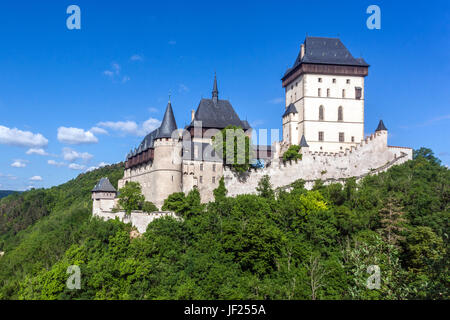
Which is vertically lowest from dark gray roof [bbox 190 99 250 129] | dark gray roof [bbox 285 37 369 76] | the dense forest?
the dense forest

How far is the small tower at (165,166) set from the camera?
35.7 metres

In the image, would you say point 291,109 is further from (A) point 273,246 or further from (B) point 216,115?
(A) point 273,246

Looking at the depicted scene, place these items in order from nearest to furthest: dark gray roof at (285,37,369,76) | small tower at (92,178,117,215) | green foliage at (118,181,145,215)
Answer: green foliage at (118,181,145,215)
small tower at (92,178,117,215)
dark gray roof at (285,37,369,76)

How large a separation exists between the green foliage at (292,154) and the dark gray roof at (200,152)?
21.4 ft

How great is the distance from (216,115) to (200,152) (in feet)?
22.2

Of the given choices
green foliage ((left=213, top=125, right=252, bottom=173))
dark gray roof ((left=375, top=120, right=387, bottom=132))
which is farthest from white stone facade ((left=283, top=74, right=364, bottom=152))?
green foliage ((left=213, top=125, right=252, bottom=173))

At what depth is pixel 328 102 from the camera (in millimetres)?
43469

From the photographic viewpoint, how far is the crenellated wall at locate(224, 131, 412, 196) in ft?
127

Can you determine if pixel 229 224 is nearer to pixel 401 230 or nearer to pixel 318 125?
pixel 401 230

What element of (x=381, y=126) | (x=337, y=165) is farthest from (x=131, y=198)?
(x=381, y=126)

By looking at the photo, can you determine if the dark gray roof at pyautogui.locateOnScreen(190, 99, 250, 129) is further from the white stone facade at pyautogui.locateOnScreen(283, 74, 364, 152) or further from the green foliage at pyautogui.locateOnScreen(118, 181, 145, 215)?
the green foliage at pyautogui.locateOnScreen(118, 181, 145, 215)

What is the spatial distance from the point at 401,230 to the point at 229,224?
1158cm
